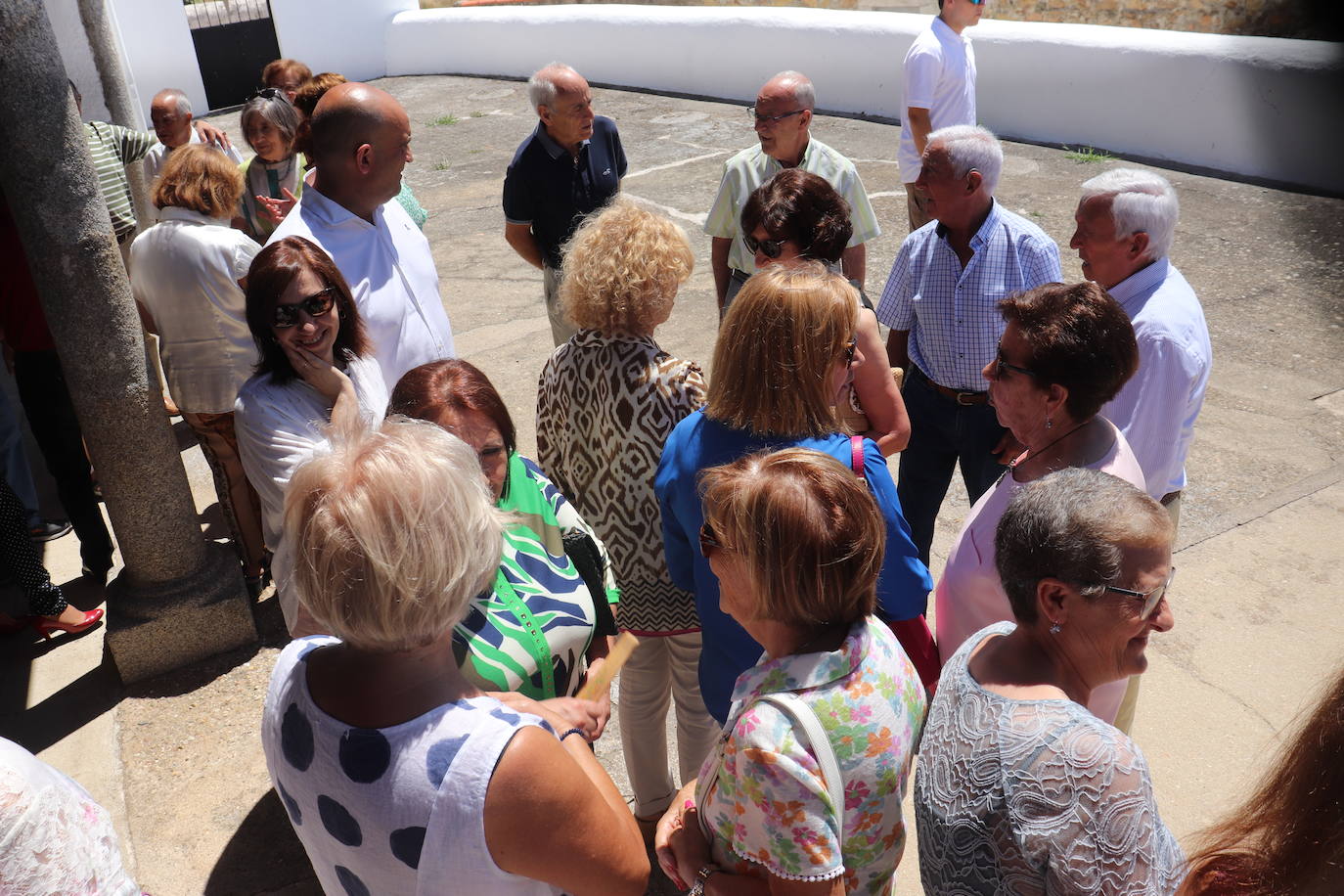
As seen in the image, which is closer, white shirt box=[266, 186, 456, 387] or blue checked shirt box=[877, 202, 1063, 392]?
white shirt box=[266, 186, 456, 387]

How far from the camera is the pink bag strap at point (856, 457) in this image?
238cm

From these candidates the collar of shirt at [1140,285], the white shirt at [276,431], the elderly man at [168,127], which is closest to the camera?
the white shirt at [276,431]

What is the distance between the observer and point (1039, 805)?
1.58 meters

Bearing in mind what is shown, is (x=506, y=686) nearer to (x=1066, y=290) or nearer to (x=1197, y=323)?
(x=1066, y=290)

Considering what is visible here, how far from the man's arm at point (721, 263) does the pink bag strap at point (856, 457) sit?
2.21 metres

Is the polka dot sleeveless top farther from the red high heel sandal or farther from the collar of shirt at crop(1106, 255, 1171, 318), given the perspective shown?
the red high heel sandal

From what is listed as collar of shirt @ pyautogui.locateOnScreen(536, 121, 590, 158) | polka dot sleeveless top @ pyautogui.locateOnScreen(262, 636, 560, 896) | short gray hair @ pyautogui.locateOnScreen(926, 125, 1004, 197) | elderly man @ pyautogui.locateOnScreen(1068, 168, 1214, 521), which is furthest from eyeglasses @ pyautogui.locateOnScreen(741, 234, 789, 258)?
polka dot sleeveless top @ pyautogui.locateOnScreen(262, 636, 560, 896)

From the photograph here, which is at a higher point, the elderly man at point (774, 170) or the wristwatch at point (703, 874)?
the elderly man at point (774, 170)

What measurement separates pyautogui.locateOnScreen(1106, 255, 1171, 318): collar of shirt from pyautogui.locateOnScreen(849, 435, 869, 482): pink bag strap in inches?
45.6

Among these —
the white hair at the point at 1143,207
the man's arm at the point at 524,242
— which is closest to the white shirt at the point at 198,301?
the man's arm at the point at 524,242

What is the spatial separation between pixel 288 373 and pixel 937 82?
4.76 m

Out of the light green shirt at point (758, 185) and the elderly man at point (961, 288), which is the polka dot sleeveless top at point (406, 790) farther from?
the light green shirt at point (758, 185)

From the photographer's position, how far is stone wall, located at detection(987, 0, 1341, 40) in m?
12.7

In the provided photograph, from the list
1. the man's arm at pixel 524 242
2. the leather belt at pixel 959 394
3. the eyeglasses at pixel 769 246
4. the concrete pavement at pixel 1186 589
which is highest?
the eyeglasses at pixel 769 246
